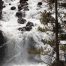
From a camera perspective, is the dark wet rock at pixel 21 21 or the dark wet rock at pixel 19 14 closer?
the dark wet rock at pixel 21 21

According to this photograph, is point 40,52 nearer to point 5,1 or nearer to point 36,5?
point 36,5

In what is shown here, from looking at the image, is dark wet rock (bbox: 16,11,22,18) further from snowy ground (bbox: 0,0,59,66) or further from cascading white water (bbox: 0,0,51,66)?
cascading white water (bbox: 0,0,51,66)

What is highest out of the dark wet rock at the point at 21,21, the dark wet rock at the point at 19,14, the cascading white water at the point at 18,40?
the dark wet rock at the point at 19,14

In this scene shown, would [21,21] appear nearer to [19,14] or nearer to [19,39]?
[19,14]

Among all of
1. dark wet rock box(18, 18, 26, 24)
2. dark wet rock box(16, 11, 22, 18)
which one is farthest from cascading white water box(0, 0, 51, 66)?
dark wet rock box(16, 11, 22, 18)

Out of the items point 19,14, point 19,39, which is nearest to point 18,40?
point 19,39

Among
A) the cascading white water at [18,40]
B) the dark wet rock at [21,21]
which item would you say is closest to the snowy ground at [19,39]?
the cascading white water at [18,40]

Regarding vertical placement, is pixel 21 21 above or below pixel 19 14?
below

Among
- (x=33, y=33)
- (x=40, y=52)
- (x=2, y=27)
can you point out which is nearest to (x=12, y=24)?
(x=2, y=27)

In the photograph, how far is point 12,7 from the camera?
769 inches

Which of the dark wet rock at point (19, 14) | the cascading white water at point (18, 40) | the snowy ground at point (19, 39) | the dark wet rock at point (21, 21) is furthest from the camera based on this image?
the dark wet rock at point (19, 14)

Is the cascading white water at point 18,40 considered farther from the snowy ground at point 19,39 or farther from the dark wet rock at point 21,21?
the dark wet rock at point 21,21

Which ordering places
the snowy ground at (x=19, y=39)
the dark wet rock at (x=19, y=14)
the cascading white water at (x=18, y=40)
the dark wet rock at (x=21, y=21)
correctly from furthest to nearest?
1. the dark wet rock at (x=19, y=14)
2. the dark wet rock at (x=21, y=21)
3. the cascading white water at (x=18, y=40)
4. the snowy ground at (x=19, y=39)

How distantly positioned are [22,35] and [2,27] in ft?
5.70
